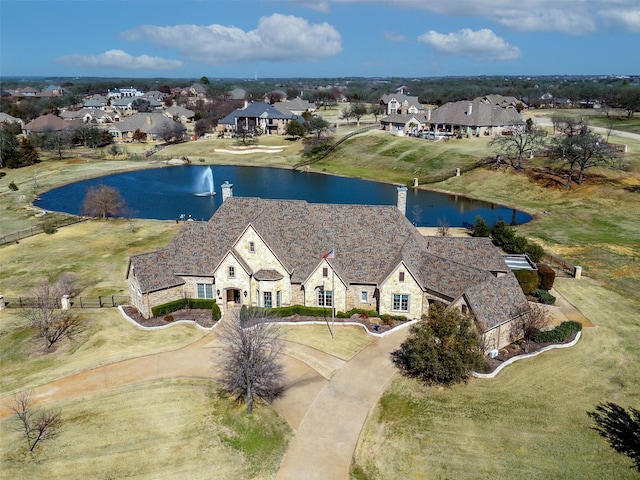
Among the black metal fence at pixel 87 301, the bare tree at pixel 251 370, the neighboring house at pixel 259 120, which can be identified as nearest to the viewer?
the bare tree at pixel 251 370

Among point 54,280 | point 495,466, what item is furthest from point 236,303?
point 495,466

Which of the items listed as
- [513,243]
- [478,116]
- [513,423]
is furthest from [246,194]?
[513,423]

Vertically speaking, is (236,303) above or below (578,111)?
below

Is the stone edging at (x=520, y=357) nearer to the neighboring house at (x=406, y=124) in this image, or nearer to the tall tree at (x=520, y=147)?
the tall tree at (x=520, y=147)

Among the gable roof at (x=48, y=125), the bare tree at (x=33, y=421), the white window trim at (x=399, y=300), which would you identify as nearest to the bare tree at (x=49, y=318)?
the bare tree at (x=33, y=421)

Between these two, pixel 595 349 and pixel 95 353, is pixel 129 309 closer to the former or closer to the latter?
pixel 95 353

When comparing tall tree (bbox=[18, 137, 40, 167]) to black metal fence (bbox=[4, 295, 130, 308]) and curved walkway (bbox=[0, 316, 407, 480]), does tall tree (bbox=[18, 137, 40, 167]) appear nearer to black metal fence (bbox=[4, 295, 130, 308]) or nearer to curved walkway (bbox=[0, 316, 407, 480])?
black metal fence (bbox=[4, 295, 130, 308])

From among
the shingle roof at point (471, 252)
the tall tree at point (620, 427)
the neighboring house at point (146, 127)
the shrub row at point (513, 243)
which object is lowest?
the tall tree at point (620, 427)
